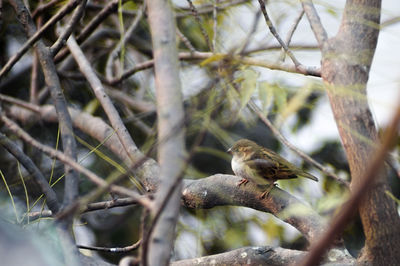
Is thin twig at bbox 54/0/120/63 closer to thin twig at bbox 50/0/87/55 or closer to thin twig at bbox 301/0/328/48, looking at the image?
thin twig at bbox 50/0/87/55

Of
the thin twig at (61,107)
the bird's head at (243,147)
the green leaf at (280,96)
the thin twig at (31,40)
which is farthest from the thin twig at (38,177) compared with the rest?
the bird's head at (243,147)

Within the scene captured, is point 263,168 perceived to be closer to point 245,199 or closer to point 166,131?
point 245,199

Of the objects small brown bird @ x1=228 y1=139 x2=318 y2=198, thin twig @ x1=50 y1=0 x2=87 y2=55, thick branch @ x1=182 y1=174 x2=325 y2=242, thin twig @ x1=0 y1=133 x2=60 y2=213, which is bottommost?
small brown bird @ x1=228 y1=139 x2=318 y2=198

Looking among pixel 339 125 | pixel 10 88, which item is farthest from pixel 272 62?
pixel 10 88

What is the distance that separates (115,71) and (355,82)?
2184 mm

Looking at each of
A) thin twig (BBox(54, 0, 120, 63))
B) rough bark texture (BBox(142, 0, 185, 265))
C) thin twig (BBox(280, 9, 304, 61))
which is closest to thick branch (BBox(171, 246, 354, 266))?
thin twig (BBox(280, 9, 304, 61))

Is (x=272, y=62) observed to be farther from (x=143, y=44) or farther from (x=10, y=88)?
(x=10, y=88)

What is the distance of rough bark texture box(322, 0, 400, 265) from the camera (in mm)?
881

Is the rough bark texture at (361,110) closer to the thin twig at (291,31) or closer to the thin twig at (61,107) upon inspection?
the thin twig at (291,31)

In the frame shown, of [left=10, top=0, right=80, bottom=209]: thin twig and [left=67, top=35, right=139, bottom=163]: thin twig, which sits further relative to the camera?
[left=67, top=35, right=139, bottom=163]: thin twig

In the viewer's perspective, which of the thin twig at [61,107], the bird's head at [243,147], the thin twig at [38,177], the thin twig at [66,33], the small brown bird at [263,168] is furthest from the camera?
the bird's head at [243,147]

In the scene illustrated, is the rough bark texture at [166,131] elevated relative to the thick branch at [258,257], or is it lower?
elevated

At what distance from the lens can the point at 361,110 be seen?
93cm

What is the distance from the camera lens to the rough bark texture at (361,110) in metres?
0.88
